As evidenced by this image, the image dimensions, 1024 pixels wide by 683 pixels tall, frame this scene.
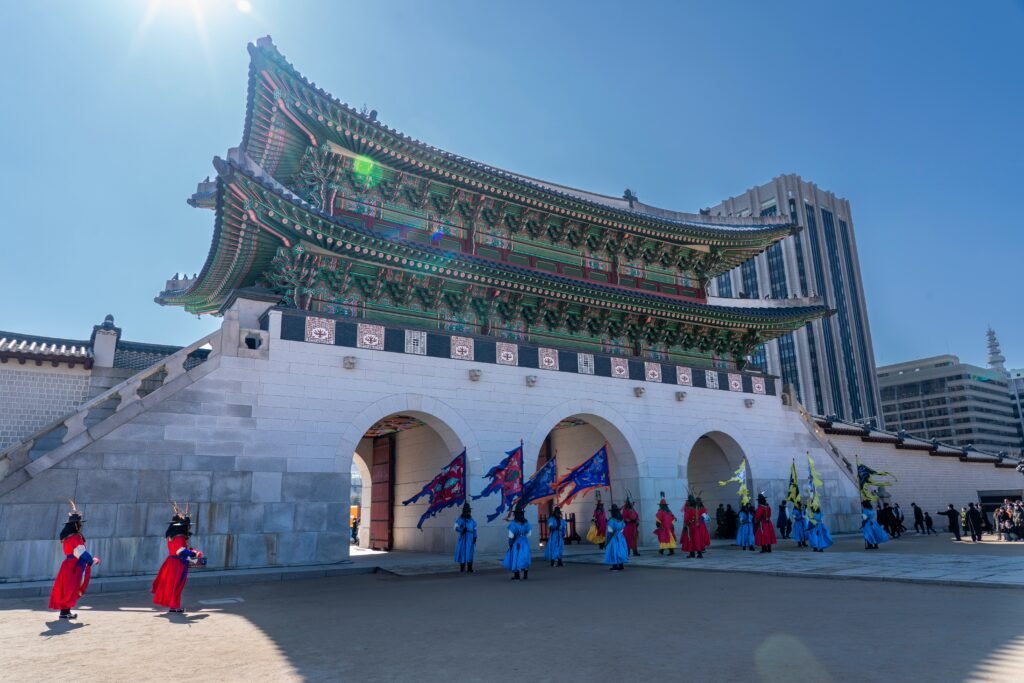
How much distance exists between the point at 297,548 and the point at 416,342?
6016mm

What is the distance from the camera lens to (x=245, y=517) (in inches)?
571

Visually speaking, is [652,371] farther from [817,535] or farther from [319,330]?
[319,330]

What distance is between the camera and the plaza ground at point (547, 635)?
546cm

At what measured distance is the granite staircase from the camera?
496 inches

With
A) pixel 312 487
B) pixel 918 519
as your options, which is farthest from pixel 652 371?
pixel 918 519

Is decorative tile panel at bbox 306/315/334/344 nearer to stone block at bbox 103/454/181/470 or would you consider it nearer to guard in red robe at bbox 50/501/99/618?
stone block at bbox 103/454/181/470

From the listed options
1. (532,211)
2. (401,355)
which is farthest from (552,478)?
(532,211)

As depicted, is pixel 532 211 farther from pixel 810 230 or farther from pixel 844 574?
pixel 810 230

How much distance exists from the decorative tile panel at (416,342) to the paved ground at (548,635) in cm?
764

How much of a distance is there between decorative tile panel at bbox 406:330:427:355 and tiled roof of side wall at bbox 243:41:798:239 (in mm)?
5154

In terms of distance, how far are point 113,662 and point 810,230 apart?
94453mm

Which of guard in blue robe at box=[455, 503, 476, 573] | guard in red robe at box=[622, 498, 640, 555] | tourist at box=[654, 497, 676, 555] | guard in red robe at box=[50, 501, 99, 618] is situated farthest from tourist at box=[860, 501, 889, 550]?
guard in red robe at box=[50, 501, 99, 618]

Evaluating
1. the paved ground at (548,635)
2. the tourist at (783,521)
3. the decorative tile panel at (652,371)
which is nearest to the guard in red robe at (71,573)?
the paved ground at (548,635)

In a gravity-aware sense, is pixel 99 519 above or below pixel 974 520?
above
